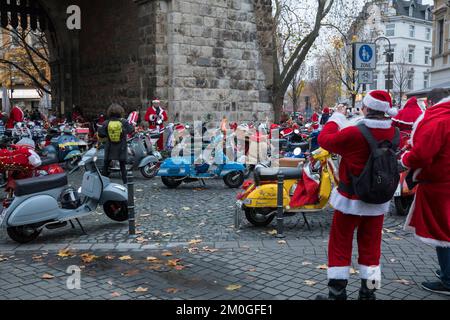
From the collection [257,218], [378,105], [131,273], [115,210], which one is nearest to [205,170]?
[115,210]

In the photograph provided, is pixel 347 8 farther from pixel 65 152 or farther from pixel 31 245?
pixel 31 245

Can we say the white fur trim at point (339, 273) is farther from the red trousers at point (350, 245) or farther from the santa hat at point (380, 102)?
the santa hat at point (380, 102)

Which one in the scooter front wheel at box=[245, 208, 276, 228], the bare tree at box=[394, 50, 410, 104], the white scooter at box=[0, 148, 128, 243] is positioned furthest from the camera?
the bare tree at box=[394, 50, 410, 104]

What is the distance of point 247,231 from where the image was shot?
22.4ft

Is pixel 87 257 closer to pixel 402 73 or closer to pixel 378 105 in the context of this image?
pixel 378 105

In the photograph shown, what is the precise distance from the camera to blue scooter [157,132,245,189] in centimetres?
1034

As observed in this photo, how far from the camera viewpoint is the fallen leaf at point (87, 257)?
5.55m

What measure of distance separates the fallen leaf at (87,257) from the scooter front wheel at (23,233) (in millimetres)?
1025

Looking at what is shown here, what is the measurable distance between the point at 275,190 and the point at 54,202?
9.68 ft

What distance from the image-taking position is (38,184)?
20.5 ft

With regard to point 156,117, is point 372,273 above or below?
below

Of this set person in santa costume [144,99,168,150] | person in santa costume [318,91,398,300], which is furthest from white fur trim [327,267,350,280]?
person in santa costume [144,99,168,150]

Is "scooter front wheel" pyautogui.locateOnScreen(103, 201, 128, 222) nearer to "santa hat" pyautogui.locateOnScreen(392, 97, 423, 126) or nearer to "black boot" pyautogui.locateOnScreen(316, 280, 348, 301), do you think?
"black boot" pyautogui.locateOnScreen(316, 280, 348, 301)

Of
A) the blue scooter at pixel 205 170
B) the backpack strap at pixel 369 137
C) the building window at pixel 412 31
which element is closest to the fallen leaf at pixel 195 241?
the backpack strap at pixel 369 137
